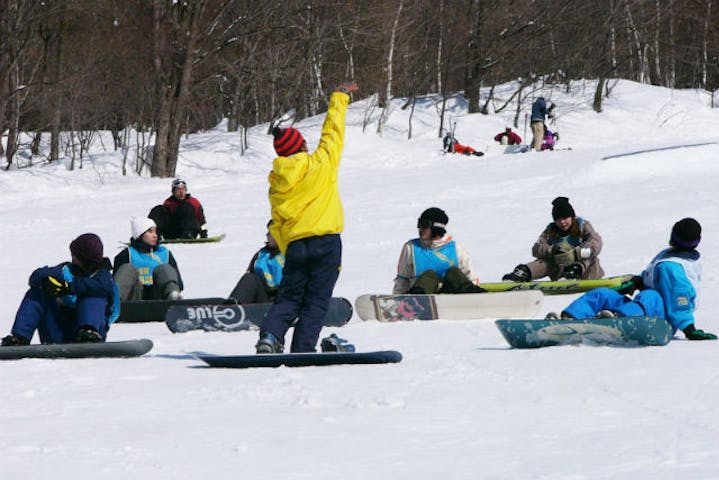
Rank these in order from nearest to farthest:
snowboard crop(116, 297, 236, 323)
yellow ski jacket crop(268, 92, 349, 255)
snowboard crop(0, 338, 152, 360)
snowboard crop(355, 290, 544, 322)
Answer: yellow ski jacket crop(268, 92, 349, 255) < snowboard crop(0, 338, 152, 360) < snowboard crop(355, 290, 544, 322) < snowboard crop(116, 297, 236, 323)

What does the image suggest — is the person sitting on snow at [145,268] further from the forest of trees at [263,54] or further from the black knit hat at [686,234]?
the forest of trees at [263,54]

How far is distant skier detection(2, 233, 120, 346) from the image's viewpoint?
6.60 metres

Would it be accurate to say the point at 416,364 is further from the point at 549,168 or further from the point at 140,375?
the point at 549,168

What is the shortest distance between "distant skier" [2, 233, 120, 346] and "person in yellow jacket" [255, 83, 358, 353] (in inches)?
41.0

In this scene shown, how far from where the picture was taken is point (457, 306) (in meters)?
8.59

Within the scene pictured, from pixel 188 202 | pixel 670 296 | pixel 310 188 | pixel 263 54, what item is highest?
pixel 263 54

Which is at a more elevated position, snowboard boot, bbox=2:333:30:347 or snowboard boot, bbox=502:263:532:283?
snowboard boot, bbox=502:263:532:283

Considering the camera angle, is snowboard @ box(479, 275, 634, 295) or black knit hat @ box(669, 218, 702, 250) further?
snowboard @ box(479, 275, 634, 295)

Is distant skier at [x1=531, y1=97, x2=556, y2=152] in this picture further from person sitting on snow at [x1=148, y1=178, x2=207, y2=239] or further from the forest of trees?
person sitting on snow at [x1=148, y1=178, x2=207, y2=239]

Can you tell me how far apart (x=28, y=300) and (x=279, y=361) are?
5.27 feet

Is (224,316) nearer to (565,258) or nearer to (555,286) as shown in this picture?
(555,286)

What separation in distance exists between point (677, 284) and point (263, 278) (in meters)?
3.56

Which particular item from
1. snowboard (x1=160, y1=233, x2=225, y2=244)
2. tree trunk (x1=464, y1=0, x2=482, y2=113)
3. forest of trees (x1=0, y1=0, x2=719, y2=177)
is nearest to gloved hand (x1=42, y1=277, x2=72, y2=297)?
snowboard (x1=160, y1=233, x2=225, y2=244)

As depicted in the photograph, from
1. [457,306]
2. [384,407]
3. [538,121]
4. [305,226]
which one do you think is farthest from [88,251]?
[538,121]
